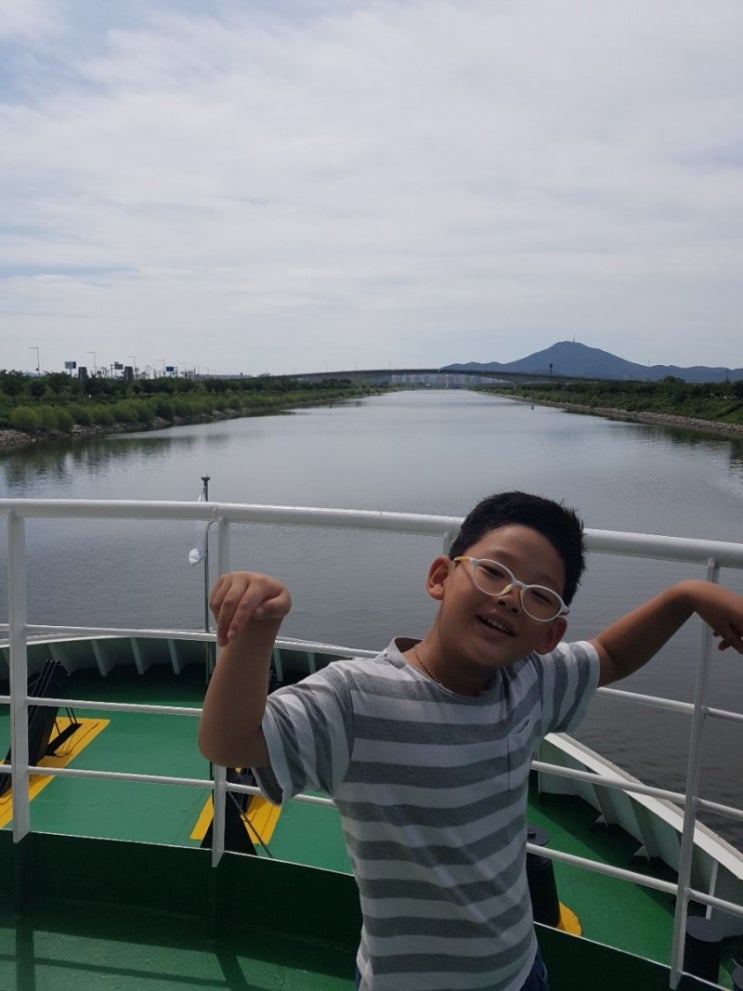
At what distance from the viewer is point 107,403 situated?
163ft

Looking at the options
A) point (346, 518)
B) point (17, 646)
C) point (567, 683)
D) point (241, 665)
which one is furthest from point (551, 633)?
point (17, 646)

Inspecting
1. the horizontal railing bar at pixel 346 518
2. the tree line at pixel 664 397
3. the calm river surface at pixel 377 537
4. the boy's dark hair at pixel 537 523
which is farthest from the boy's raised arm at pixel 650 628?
the tree line at pixel 664 397

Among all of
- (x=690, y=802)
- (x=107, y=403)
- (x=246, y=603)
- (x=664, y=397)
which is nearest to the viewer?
(x=246, y=603)

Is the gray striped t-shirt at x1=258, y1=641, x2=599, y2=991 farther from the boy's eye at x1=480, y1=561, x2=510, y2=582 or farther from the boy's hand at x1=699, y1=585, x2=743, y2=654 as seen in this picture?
the boy's hand at x1=699, y1=585, x2=743, y2=654

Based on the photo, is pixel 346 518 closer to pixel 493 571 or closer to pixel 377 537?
pixel 493 571

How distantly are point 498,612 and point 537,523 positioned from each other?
130 mm

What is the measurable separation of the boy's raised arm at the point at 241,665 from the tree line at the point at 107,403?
40918 mm

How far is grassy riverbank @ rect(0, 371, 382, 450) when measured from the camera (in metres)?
38.8

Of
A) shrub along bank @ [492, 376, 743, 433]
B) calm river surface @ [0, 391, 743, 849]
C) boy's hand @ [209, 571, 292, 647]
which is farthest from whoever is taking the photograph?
shrub along bank @ [492, 376, 743, 433]

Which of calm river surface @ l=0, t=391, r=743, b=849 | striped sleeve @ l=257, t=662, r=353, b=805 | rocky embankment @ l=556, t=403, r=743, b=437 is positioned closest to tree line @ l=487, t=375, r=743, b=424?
rocky embankment @ l=556, t=403, r=743, b=437

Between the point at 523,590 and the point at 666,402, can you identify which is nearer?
the point at 523,590

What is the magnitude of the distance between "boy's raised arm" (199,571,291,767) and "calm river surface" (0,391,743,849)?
12.2 ft

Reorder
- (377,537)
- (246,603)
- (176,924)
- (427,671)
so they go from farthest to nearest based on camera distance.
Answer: (377,537)
(176,924)
(427,671)
(246,603)

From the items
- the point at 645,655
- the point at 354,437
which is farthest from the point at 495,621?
the point at 354,437
